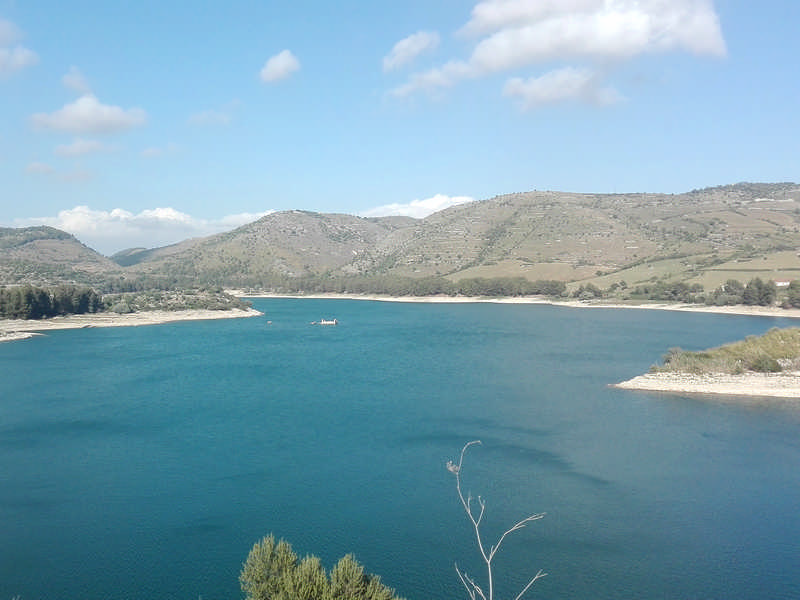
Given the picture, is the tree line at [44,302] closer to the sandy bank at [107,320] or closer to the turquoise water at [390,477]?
the sandy bank at [107,320]

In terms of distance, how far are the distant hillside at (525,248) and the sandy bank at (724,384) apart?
56504 millimetres

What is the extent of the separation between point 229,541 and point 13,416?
19774mm

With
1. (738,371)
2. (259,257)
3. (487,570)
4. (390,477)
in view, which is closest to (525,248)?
(259,257)

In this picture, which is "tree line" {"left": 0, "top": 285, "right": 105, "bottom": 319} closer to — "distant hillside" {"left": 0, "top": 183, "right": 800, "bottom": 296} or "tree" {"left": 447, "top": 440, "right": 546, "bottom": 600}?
"distant hillside" {"left": 0, "top": 183, "right": 800, "bottom": 296}

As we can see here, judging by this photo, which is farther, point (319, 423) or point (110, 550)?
point (319, 423)

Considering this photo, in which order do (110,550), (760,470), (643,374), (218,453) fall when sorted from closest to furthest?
(110,550) < (760,470) < (218,453) < (643,374)

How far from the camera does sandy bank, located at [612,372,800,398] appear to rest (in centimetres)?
3456

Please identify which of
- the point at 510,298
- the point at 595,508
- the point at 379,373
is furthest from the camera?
the point at 510,298

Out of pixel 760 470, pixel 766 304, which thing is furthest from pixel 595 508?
pixel 766 304

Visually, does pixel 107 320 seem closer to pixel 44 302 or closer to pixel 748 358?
pixel 44 302

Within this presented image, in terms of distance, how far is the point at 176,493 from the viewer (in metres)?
21.7

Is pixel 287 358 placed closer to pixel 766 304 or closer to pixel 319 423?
pixel 319 423

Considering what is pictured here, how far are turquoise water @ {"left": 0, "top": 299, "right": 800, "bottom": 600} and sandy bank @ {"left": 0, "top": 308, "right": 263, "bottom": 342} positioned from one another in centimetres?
2155

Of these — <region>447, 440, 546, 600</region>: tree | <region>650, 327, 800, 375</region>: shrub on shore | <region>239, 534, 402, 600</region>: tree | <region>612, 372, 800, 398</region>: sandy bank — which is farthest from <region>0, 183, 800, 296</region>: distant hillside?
<region>239, 534, 402, 600</region>: tree
